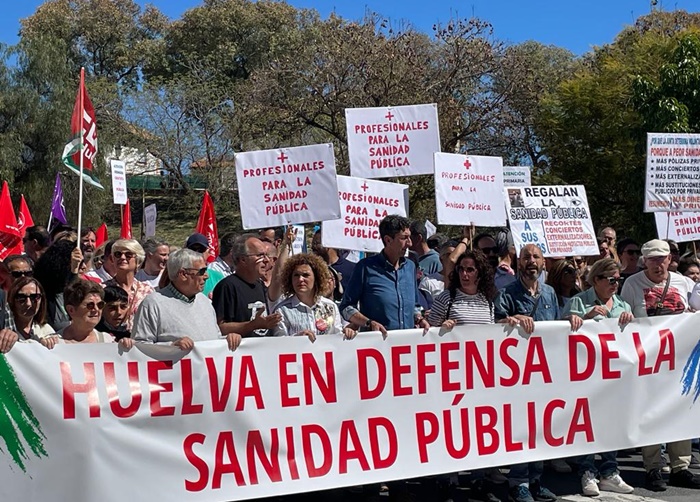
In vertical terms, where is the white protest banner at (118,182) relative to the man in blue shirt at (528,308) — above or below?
above

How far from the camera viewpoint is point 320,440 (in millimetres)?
5742

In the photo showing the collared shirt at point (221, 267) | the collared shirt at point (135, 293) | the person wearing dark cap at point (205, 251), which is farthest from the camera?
the collared shirt at point (221, 267)

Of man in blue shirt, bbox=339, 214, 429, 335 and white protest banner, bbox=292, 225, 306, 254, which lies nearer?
man in blue shirt, bbox=339, 214, 429, 335

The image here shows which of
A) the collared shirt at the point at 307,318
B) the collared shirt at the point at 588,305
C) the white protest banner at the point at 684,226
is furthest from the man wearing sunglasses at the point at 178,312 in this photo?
the white protest banner at the point at 684,226

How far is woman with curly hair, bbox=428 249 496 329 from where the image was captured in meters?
6.32

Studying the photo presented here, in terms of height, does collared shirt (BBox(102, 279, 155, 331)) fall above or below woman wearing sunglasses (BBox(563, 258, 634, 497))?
above

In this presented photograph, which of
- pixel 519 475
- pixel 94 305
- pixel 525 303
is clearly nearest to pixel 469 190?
pixel 525 303

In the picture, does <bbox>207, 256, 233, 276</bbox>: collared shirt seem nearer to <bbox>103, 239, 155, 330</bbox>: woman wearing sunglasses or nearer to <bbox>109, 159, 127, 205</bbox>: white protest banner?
<bbox>103, 239, 155, 330</bbox>: woman wearing sunglasses

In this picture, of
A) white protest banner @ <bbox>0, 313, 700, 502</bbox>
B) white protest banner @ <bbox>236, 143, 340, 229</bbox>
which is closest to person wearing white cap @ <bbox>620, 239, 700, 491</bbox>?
white protest banner @ <bbox>0, 313, 700, 502</bbox>

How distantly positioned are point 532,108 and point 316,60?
24.0ft

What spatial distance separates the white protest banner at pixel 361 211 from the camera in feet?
29.4

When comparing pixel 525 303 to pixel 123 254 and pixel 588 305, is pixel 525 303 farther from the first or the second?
pixel 123 254

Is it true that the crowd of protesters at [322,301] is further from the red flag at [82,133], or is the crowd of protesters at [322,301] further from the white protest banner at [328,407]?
the red flag at [82,133]

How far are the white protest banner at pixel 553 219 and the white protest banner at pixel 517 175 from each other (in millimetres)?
4162
